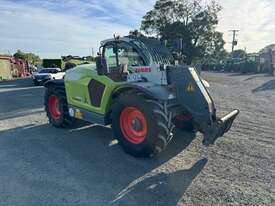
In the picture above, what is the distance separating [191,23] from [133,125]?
24.1 m

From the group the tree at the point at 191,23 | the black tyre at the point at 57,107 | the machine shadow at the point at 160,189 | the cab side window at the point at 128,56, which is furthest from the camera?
the tree at the point at 191,23

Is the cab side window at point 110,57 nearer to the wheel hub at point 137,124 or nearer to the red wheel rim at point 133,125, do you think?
the red wheel rim at point 133,125

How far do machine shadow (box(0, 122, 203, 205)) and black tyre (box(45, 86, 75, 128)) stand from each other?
0.76 ft

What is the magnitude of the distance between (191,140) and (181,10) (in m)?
23.7

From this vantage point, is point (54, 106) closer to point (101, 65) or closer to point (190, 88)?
point (101, 65)

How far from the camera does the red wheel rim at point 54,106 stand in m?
7.48

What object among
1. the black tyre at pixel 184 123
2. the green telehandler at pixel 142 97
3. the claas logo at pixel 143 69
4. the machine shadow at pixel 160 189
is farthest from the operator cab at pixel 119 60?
the machine shadow at pixel 160 189

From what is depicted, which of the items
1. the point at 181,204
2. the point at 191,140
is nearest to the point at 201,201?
the point at 181,204

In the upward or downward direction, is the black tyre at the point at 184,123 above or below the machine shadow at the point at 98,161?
above

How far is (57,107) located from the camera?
7.48 meters

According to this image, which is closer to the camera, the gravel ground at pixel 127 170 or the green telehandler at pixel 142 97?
the gravel ground at pixel 127 170

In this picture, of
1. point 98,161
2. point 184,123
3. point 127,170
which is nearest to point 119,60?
point 184,123

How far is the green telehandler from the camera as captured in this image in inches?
188

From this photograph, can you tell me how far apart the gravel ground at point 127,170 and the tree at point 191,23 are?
2112 centimetres
